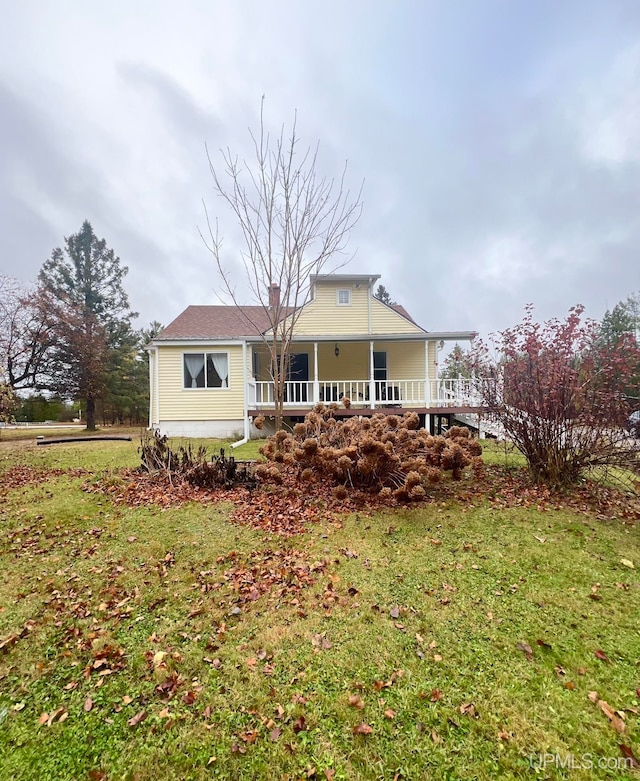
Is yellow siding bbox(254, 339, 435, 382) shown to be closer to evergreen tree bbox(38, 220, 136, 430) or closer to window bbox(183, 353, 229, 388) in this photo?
window bbox(183, 353, 229, 388)

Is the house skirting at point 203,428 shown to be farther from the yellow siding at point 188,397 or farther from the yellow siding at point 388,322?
the yellow siding at point 388,322

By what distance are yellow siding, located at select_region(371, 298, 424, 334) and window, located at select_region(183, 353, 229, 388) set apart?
20.1 ft

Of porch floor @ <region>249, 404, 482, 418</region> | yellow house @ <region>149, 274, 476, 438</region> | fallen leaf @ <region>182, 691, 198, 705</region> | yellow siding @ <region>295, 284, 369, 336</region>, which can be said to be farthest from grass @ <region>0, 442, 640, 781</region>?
yellow siding @ <region>295, 284, 369, 336</region>

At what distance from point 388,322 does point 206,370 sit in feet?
24.6

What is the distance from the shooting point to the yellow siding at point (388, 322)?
14.4 metres

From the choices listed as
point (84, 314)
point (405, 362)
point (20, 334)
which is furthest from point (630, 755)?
point (84, 314)

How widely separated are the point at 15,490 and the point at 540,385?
8836 millimetres

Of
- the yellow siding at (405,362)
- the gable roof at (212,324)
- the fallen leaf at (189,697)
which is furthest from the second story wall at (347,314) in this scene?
the fallen leaf at (189,697)

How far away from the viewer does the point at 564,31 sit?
998 centimetres

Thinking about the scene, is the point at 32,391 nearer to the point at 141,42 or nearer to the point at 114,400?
the point at 114,400

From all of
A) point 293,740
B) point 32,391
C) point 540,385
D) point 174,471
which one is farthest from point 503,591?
point 32,391

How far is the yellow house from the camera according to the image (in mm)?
12602

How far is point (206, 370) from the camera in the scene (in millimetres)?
13820

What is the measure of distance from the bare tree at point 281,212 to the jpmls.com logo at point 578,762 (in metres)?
6.45
